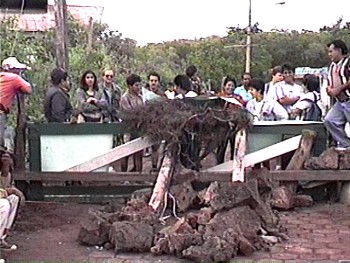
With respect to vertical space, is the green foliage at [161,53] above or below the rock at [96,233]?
above

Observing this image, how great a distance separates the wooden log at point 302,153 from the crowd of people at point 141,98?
318 mm

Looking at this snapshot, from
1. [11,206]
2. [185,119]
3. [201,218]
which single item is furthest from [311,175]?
[11,206]

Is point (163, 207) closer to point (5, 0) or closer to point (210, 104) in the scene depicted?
point (210, 104)

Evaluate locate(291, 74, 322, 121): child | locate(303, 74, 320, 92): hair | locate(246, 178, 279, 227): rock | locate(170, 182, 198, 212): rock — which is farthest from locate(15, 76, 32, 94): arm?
locate(303, 74, 320, 92): hair

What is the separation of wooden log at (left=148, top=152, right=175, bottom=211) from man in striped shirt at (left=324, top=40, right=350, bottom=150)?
1.96 m

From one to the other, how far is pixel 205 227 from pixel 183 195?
4.09 ft

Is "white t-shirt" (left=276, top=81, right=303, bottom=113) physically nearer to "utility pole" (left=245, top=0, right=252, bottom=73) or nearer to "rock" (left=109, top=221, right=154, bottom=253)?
"rock" (left=109, top=221, right=154, bottom=253)

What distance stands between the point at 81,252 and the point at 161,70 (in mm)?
15429

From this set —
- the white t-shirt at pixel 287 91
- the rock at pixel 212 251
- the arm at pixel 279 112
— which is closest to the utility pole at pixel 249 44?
the white t-shirt at pixel 287 91

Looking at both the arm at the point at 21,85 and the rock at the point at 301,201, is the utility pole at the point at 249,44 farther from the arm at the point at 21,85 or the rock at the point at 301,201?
the arm at the point at 21,85

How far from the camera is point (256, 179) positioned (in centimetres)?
713

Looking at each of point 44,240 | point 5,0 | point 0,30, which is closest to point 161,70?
point 0,30

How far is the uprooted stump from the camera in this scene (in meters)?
5.80

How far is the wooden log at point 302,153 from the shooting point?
7.89 metres
